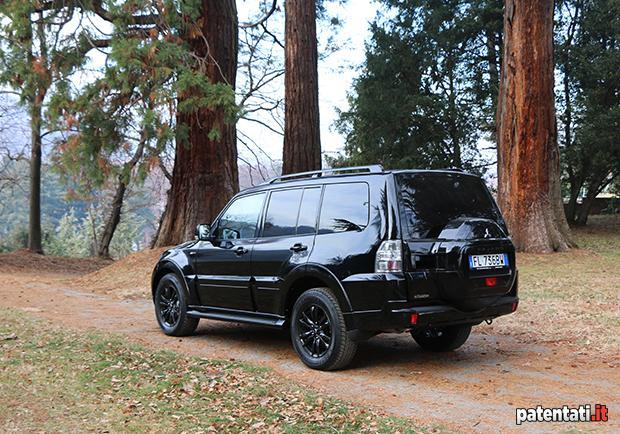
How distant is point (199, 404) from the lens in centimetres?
512

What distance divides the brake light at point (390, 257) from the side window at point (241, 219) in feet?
6.65

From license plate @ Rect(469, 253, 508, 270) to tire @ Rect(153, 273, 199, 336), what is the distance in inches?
151

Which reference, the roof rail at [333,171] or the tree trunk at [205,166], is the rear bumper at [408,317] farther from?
the tree trunk at [205,166]

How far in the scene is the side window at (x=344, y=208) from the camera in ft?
20.6

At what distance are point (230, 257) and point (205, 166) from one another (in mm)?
9044

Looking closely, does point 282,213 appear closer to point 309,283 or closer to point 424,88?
point 309,283

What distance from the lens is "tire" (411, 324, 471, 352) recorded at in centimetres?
716

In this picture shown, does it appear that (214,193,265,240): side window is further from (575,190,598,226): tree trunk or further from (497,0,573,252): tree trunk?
(575,190,598,226): tree trunk

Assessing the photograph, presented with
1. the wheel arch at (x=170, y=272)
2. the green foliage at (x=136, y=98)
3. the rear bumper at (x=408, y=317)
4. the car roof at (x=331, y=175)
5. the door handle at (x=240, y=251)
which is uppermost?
the green foliage at (x=136, y=98)

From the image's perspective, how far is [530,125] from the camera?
1512cm

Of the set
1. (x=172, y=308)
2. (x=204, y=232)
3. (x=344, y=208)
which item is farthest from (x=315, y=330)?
(x=172, y=308)

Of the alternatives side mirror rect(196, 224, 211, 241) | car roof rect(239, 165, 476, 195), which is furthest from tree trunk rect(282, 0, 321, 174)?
car roof rect(239, 165, 476, 195)

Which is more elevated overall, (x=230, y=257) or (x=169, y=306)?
(x=230, y=257)

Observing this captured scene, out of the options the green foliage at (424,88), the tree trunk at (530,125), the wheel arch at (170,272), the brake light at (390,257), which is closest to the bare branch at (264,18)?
the green foliage at (424,88)
